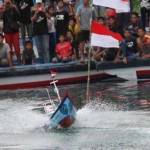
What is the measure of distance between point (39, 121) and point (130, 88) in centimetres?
595

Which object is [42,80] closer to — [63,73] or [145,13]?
[63,73]

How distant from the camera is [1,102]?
1862 centimetres

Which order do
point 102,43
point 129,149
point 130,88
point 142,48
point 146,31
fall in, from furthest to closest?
point 146,31
point 142,48
point 130,88
point 102,43
point 129,149

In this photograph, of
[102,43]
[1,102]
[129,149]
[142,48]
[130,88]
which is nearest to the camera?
[129,149]

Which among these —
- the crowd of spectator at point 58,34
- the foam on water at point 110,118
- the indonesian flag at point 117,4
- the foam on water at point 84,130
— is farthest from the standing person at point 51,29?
the indonesian flag at point 117,4

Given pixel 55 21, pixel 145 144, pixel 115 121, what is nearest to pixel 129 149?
pixel 145 144

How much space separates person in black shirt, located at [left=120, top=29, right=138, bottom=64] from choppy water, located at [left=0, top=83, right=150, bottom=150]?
6.27ft

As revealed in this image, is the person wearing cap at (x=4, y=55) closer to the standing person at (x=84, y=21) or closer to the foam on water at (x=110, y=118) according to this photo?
the standing person at (x=84, y=21)

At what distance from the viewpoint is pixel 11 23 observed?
22.5 metres

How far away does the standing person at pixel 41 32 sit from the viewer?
22.5m

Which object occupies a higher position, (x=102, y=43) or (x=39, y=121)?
(x=102, y=43)

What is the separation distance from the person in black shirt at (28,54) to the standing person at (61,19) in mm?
1088

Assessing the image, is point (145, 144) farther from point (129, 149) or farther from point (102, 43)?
point (102, 43)

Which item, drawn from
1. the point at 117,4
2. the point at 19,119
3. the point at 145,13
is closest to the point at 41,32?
the point at 145,13
